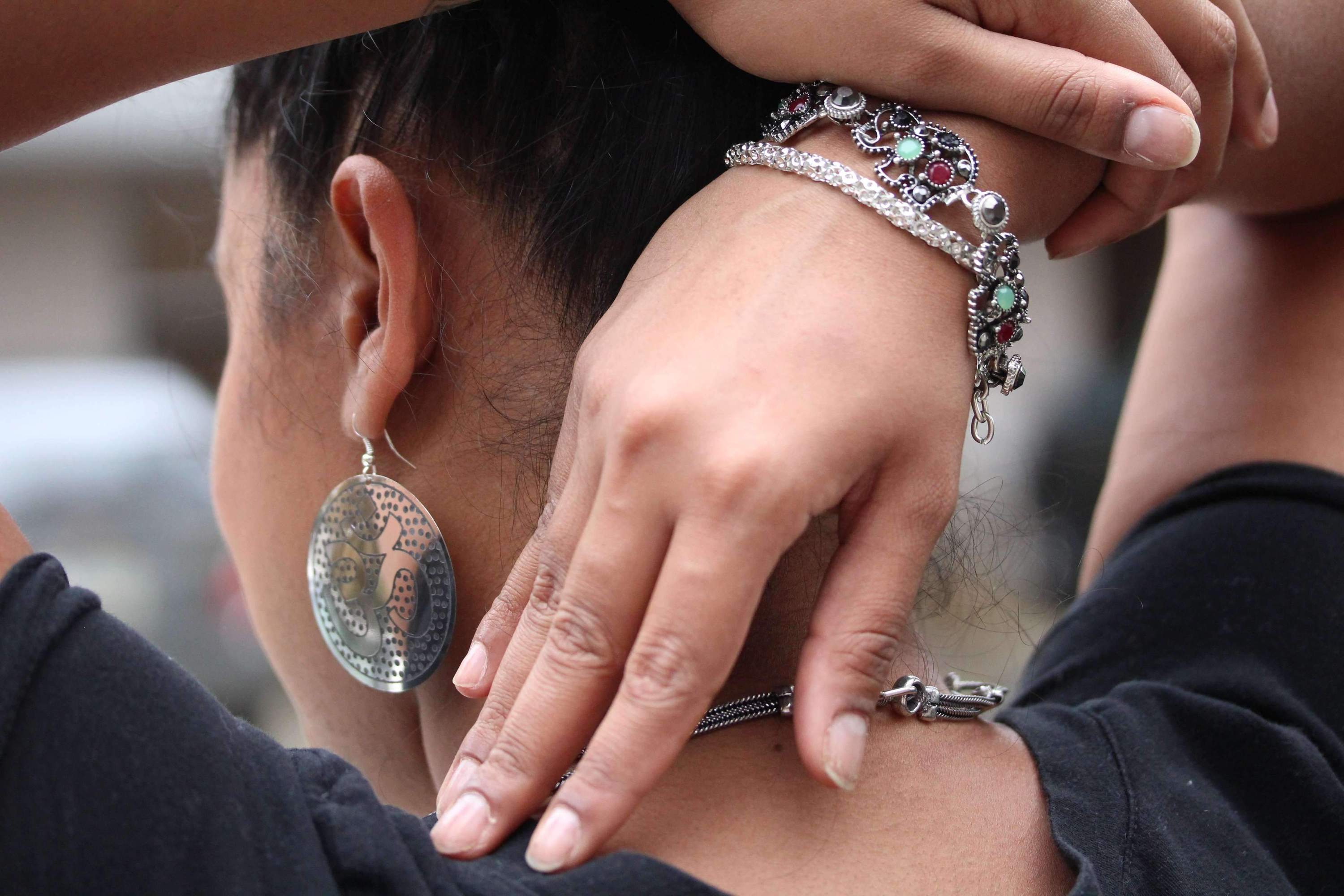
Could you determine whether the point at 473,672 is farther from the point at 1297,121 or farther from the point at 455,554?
the point at 1297,121

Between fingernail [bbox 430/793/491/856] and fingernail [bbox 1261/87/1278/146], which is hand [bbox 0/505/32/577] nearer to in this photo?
fingernail [bbox 430/793/491/856]

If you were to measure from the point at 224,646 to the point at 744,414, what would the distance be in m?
3.85

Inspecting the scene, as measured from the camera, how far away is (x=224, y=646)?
4.08 meters

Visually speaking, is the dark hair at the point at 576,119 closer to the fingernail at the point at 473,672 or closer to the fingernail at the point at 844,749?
the fingernail at the point at 473,672

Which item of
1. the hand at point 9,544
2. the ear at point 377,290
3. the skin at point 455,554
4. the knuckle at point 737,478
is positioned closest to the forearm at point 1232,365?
the skin at point 455,554

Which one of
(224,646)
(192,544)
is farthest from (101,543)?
(224,646)

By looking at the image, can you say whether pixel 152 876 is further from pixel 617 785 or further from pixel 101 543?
pixel 101 543

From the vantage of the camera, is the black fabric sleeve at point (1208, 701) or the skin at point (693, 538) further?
the black fabric sleeve at point (1208, 701)

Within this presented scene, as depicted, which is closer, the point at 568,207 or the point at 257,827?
the point at 257,827

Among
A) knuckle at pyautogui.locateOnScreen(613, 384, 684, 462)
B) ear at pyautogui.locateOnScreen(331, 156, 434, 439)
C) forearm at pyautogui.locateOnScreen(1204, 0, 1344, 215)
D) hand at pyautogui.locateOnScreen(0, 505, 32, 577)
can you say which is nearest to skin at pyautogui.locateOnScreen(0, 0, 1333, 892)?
ear at pyautogui.locateOnScreen(331, 156, 434, 439)

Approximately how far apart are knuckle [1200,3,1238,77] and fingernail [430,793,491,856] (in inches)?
34.6

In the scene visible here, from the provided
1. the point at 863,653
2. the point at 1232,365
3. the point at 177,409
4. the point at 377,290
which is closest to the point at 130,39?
the point at 377,290

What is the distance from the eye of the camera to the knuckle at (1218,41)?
0.95m

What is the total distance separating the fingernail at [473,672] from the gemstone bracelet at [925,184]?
0.42 m
